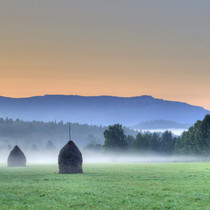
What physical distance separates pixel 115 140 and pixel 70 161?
73.1 meters

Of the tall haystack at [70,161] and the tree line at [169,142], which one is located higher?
the tree line at [169,142]

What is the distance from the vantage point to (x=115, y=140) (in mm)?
122562

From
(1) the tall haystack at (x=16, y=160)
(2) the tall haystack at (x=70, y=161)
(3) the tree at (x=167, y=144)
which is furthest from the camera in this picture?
(3) the tree at (x=167, y=144)

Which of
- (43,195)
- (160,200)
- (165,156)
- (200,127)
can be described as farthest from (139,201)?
(165,156)

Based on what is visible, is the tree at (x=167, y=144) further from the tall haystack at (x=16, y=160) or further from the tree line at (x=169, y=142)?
the tall haystack at (x=16, y=160)

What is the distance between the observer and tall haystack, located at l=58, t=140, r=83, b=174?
49938 mm

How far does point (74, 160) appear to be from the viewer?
165 feet

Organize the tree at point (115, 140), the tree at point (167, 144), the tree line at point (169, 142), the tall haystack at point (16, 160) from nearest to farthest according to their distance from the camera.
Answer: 1. the tall haystack at point (16, 160)
2. the tree line at point (169, 142)
3. the tree at point (115, 140)
4. the tree at point (167, 144)

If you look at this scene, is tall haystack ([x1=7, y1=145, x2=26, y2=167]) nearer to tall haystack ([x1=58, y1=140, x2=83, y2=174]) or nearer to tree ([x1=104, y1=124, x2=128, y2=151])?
tall haystack ([x1=58, y1=140, x2=83, y2=174])

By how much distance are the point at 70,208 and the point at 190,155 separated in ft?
306

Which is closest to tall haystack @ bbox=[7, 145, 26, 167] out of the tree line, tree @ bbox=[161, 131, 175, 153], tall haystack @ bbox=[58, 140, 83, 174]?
tall haystack @ bbox=[58, 140, 83, 174]

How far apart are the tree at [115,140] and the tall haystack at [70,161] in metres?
71.8

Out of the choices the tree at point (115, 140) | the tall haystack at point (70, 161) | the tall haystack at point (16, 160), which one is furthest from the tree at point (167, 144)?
the tall haystack at point (70, 161)

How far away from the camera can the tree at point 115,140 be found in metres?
122
